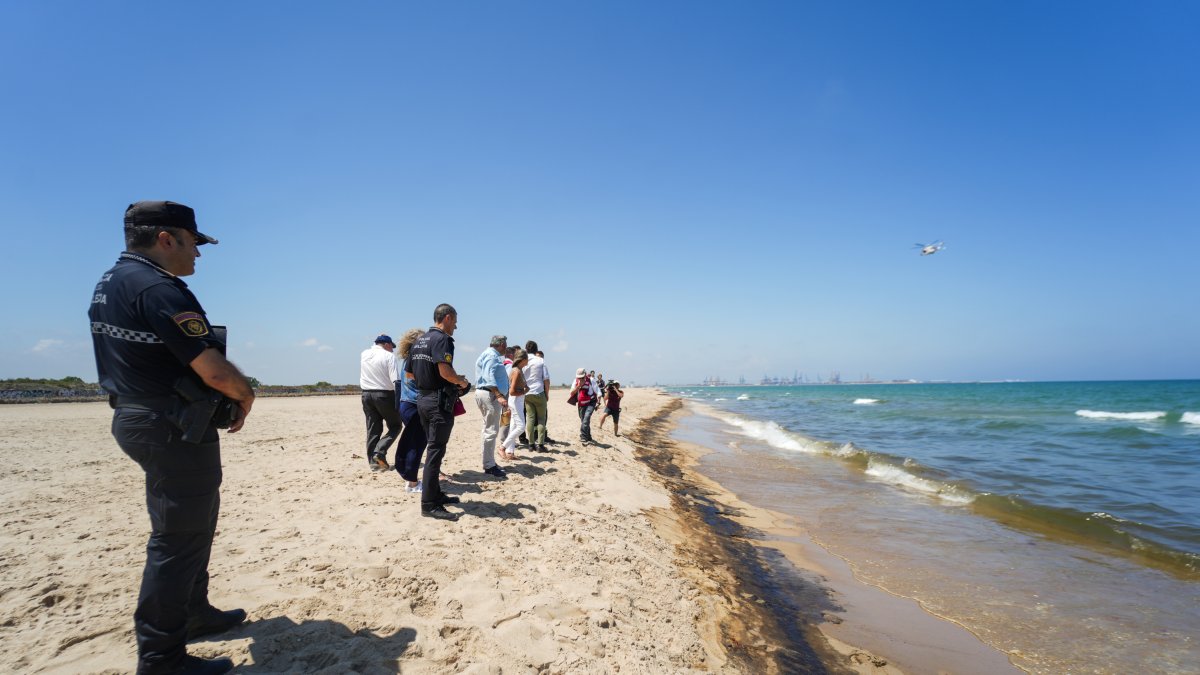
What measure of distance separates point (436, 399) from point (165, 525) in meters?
2.67

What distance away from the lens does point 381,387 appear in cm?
686

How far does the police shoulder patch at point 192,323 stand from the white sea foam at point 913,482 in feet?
36.9

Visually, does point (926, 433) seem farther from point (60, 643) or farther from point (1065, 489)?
point (60, 643)

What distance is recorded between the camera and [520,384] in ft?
27.0

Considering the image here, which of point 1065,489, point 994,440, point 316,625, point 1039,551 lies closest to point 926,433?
point 994,440

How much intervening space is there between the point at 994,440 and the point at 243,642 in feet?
72.9

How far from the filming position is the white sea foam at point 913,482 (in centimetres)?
934

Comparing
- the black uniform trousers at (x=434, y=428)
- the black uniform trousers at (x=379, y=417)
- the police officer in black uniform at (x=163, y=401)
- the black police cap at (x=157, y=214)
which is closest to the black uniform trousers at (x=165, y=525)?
the police officer in black uniform at (x=163, y=401)

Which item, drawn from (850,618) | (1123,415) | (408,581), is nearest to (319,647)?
(408,581)

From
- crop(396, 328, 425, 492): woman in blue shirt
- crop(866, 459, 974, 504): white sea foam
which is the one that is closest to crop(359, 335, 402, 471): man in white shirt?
crop(396, 328, 425, 492): woman in blue shirt

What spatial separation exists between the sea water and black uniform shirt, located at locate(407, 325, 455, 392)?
5228 millimetres

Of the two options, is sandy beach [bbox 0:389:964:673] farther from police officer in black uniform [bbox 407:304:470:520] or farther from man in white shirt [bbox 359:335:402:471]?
man in white shirt [bbox 359:335:402:471]

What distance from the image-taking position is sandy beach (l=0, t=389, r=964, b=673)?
112 inches

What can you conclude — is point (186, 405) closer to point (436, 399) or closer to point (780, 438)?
point (436, 399)
